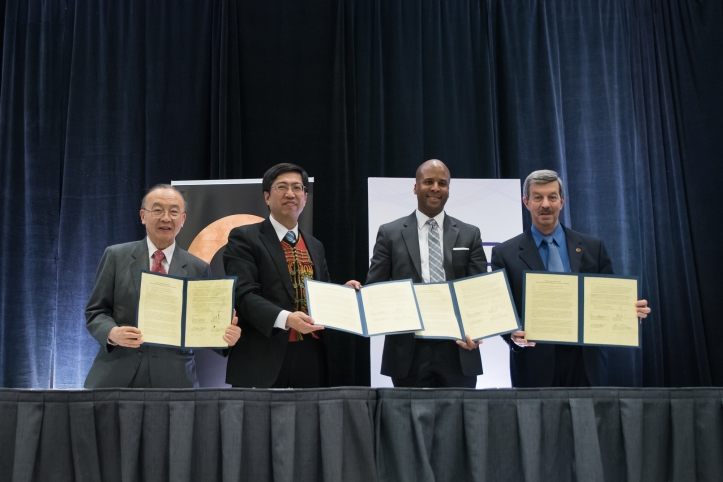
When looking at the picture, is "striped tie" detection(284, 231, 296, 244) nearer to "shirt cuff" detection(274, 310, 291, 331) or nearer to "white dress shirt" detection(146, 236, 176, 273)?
"shirt cuff" detection(274, 310, 291, 331)

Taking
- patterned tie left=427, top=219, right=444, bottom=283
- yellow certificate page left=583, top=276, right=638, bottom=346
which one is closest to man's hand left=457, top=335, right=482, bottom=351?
patterned tie left=427, top=219, right=444, bottom=283

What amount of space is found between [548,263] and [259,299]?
1468 millimetres

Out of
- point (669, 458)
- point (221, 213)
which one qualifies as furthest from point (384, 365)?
point (221, 213)

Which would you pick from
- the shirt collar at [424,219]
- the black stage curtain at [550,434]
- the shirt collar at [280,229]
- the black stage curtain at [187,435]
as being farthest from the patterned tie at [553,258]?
the black stage curtain at [187,435]

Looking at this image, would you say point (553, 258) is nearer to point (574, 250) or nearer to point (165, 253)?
point (574, 250)

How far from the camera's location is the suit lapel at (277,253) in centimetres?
292

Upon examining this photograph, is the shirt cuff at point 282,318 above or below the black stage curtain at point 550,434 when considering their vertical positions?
above

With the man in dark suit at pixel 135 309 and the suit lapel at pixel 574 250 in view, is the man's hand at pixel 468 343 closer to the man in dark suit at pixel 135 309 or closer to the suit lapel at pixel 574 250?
the suit lapel at pixel 574 250

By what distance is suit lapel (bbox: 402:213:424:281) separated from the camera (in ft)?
10.1

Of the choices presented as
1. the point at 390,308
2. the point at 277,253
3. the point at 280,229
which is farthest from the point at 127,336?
the point at 390,308

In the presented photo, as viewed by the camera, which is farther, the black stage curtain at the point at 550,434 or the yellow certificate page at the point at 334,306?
the yellow certificate page at the point at 334,306

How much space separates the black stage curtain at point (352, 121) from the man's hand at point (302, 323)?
6.61 feet

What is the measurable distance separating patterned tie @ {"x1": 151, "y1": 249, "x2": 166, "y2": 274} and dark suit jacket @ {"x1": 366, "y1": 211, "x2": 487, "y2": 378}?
1037mm

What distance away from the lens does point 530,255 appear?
3049 millimetres
